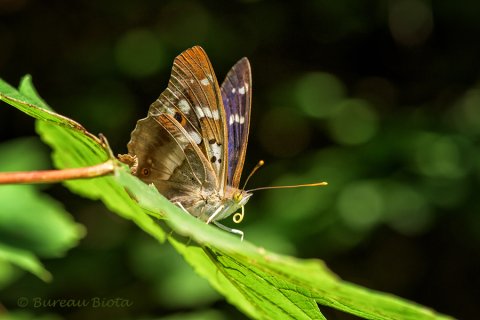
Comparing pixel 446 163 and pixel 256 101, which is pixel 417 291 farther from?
pixel 256 101

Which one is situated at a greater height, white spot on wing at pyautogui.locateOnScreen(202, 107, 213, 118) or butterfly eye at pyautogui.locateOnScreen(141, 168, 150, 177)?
white spot on wing at pyautogui.locateOnScreen(202, 107, 213, 118)

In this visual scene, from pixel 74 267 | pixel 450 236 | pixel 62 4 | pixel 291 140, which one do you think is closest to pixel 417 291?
pixel 450 236

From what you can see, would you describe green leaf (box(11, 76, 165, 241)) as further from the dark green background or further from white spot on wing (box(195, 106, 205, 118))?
the dark green background

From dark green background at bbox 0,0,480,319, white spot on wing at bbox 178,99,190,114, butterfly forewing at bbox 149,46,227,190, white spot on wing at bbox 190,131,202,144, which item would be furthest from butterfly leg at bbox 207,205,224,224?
dark green background at bbox 0,0,480,319

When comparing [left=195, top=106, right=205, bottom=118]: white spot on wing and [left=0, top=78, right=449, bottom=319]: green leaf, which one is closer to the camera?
[left=0, top=78, right=449, bottom=319]: green leaf

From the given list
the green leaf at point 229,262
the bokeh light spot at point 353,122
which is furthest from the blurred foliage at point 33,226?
the bokeh light spot at point 353,122

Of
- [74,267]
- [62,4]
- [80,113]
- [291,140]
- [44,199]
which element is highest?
[62,4]

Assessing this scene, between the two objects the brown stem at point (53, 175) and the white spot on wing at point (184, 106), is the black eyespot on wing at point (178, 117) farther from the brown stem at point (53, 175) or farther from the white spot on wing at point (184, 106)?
the brown stem at point (53, 175)

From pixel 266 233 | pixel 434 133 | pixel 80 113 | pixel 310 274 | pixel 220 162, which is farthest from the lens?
pixel 80 113
